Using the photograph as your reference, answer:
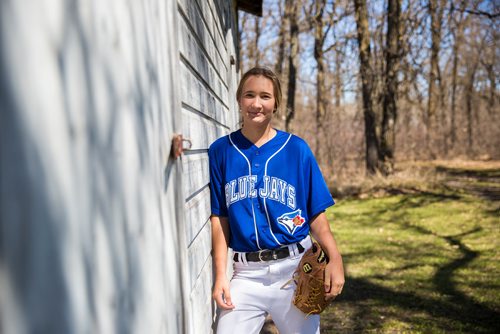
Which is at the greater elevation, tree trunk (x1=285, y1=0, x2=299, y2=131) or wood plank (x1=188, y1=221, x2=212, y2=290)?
tree trunk (x1=285, y1=0, x2=299, y2=131)

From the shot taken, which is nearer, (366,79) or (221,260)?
(221,260)

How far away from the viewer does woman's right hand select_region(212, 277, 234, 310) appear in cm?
263

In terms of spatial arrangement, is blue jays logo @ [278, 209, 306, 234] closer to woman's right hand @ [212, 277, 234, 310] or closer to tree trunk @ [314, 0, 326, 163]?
woman's right hand @ [212, 277, 234, 310]

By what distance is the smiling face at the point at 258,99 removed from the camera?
264 centimetres

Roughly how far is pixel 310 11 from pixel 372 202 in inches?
337

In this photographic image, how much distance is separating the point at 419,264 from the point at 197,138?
6255mm

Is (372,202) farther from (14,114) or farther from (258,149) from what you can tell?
(14,114)

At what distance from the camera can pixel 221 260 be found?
2686 millimetres

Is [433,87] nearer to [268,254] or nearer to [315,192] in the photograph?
[315,192]

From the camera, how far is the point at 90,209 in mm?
1063

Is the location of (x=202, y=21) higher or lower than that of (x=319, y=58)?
lower

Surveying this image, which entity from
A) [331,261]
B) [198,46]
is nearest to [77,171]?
[331,261]

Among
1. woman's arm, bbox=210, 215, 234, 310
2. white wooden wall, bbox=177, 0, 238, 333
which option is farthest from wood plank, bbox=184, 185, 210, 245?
woman's arm, bbox=210, 215, 234, 310

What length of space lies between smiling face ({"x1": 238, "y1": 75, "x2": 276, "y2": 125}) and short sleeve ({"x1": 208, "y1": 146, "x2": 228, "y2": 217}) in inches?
12.1
